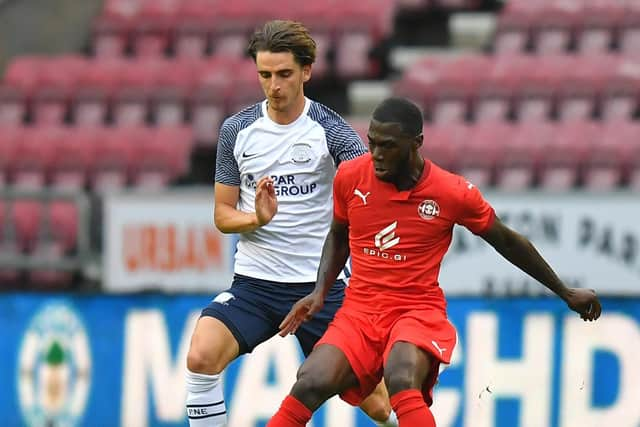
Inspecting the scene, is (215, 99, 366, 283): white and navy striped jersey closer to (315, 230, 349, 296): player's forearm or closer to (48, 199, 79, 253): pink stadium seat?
(315, 230, 349, 296): player's forearm

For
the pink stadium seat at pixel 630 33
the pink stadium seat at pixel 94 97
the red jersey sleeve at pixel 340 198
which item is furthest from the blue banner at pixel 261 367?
the pink stadium seat at pixel 630 33

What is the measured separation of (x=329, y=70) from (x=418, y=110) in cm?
829

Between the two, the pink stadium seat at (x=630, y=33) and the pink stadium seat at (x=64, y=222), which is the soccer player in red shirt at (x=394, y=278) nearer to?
the pink stadium seat at (x=64, y=222)

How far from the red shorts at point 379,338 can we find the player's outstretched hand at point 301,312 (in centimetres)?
10

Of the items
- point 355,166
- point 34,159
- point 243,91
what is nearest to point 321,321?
point 355,166

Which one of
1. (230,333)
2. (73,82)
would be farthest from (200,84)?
(230,333)

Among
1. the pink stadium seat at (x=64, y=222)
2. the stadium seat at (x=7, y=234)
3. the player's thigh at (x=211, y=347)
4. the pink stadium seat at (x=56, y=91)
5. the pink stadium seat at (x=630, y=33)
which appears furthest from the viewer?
the pink stadium seat at (x=56, y=91)

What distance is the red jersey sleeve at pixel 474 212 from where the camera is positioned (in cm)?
493

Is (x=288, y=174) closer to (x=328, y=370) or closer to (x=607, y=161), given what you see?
(x=328, y=370)

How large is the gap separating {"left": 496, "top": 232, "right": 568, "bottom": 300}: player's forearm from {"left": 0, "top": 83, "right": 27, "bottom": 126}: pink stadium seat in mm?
8841

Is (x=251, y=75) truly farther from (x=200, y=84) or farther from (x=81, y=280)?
(x=81, y=280)

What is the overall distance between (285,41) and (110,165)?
698 centimetres

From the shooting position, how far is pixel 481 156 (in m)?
11.0

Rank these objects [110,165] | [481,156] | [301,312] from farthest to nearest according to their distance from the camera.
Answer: [110,165] → [481,156] → [301,312]
